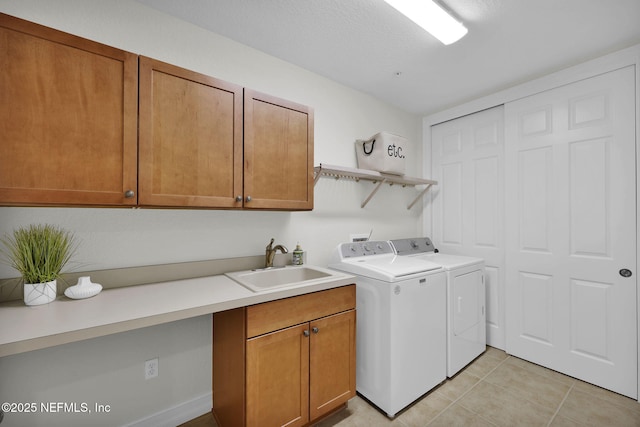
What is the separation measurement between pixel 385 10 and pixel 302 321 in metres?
1.90

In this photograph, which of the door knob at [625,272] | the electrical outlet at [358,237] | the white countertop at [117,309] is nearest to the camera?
the white countertop at [117,309]

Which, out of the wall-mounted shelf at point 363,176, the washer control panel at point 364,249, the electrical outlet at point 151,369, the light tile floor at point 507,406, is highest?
the wall-mounted shelf at point 363,176

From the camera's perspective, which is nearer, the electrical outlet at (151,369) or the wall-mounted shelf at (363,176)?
the electrical outlet at (151,369)

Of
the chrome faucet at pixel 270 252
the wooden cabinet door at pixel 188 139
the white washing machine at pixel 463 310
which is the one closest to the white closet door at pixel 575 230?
the white washing machine at pixel 463 310

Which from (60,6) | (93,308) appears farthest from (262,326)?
(60,6)

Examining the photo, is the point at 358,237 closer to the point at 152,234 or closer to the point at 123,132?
the point at 152,234

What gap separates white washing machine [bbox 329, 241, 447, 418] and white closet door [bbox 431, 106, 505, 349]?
0.97m

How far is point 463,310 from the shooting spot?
2197mm

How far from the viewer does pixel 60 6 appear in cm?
138

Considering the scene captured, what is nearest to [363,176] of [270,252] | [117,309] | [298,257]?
[298,257]

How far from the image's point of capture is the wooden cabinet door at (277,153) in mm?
1611

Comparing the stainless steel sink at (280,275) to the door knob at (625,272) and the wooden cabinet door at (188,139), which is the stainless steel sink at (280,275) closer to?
the wooden cabinet door at (188,139)

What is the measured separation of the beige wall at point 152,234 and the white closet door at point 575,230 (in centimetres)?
175

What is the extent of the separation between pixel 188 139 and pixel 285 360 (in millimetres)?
1285
